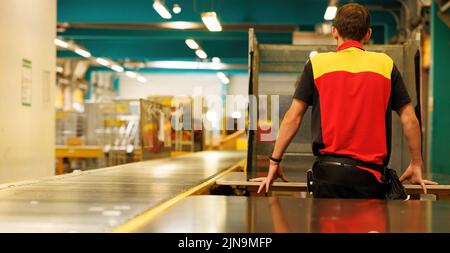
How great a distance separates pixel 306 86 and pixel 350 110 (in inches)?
10.8

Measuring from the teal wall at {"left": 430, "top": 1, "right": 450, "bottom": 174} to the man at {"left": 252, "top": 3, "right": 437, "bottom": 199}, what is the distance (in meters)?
6.39

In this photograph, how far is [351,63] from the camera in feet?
10.3

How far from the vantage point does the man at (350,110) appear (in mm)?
3094

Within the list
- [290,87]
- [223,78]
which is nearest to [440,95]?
[290,87]

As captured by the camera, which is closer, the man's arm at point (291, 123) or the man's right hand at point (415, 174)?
the man's arm at point (291, 123)

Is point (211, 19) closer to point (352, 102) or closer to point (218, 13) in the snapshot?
point (218, 13)

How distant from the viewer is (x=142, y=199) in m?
3.17

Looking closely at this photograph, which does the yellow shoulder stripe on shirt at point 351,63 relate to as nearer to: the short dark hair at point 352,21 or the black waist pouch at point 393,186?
the short dark hair at point 352,21

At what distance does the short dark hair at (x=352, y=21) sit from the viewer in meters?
3.16

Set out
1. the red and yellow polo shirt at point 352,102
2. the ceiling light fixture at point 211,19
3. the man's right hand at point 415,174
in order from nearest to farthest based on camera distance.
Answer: the red and yellow polo shirt at point 352,102 < the man's right hand at point 415,174 < the ceiling light fixture at point 211,19

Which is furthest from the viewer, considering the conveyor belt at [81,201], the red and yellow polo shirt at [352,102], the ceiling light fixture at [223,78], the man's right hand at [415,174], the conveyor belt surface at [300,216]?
the ceiling light fixture at [223,78]

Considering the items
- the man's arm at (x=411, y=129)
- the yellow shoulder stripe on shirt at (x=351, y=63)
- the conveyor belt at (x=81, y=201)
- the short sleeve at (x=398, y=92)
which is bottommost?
the conveyor belt at (x=81, y=201)

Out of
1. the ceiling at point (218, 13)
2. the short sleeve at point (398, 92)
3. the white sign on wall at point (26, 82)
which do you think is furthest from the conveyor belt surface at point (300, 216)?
the ceiling at point (218, 13)

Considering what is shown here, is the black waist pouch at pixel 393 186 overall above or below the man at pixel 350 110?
below
